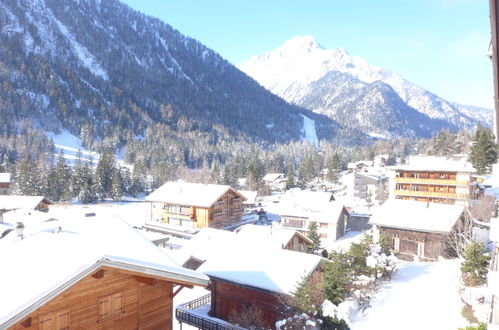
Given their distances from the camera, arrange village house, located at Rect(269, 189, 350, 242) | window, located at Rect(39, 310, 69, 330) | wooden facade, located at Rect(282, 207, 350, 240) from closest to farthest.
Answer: window, located at Rect(39, 310, 69, 330)
wooden facade, located at Rect(282, 207, 350, 240)
village house, located at Rect(269, 189, 350, 242)

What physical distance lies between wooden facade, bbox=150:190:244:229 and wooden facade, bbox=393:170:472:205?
25.0 m

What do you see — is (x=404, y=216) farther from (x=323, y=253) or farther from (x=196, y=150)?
(x=196, y=150)

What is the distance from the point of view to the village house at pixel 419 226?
1268 inches

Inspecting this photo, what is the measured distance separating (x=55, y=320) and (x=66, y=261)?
1.60 m

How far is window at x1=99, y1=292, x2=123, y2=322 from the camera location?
377 inches

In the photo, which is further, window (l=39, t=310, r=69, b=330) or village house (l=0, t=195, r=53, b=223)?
village house (l=0, t=195, r=53, b=223)

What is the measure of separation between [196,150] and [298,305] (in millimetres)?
152353

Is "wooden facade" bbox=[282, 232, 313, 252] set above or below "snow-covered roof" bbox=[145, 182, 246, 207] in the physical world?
below

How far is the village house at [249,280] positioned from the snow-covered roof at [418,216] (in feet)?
57.9

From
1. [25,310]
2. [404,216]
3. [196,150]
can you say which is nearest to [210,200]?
[404,216]

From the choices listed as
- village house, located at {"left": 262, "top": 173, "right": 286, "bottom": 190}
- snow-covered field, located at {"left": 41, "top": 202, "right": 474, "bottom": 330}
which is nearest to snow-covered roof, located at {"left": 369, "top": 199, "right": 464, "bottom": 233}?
snow-covered field, located at {"left": 41, "top": 202, "right": 474, "bottom": 330}

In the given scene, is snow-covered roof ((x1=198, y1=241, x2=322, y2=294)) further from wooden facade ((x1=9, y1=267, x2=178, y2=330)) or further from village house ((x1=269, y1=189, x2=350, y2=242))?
village house ((x1=269, y1=189, x2=350, y2=242))

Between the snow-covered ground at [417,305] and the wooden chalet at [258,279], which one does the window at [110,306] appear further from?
the snow-covered ground at [417,305]

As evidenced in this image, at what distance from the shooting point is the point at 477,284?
753 inches
